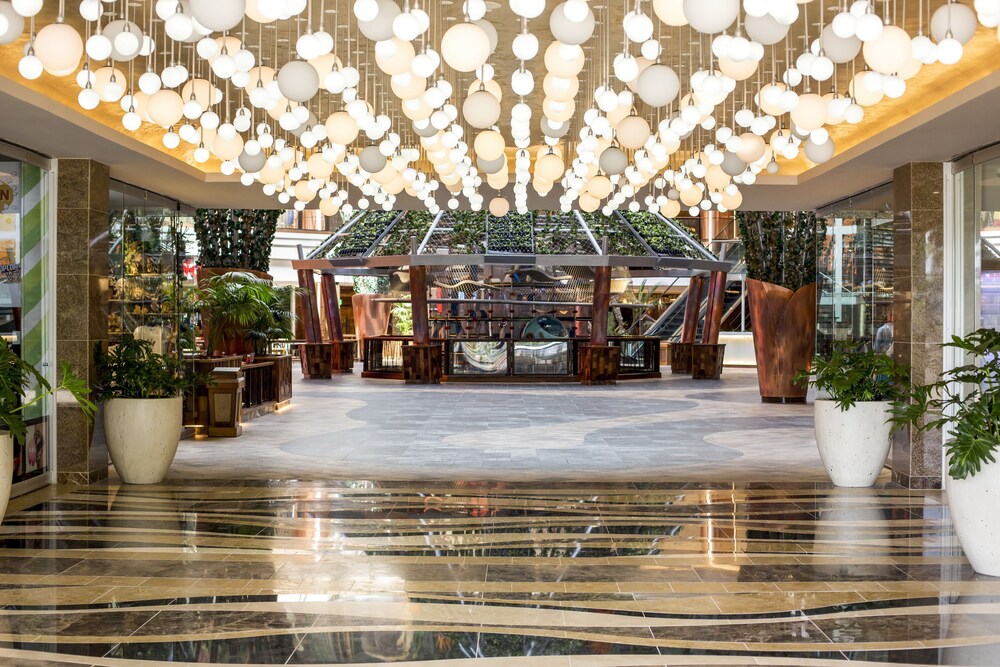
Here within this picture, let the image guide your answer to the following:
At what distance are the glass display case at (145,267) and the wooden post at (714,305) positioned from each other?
523 inches

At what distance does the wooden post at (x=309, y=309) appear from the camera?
21562 mm

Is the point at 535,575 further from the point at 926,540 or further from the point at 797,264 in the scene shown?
the point at 797,264

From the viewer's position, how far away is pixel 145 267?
392 inches

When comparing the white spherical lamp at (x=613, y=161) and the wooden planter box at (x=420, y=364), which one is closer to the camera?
the white spherical lamp at (x=613, y=161)

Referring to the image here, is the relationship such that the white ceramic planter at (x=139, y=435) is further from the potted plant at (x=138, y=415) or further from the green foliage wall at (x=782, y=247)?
the green foliage wall at (x=782, y=247)

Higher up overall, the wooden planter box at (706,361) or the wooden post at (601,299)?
the wooden post at (601,299)

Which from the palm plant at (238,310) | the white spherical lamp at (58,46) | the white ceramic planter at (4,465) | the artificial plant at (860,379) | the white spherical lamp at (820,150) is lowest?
→ the white ceramic planter at (4,465)

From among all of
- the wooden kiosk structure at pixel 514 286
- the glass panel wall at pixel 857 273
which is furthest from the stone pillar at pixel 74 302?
the wooden kiosk structure at pixel 514 286

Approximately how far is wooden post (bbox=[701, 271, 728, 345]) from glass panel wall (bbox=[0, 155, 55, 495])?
51.9 feet

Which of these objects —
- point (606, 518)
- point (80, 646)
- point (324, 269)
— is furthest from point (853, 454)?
point (324, 269)

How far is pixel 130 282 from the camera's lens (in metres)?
9.62

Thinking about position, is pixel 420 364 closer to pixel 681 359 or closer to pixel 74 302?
pixel 681 359

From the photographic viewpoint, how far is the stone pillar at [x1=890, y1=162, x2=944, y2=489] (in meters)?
8.38

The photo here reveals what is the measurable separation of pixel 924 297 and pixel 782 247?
913 centimetres
